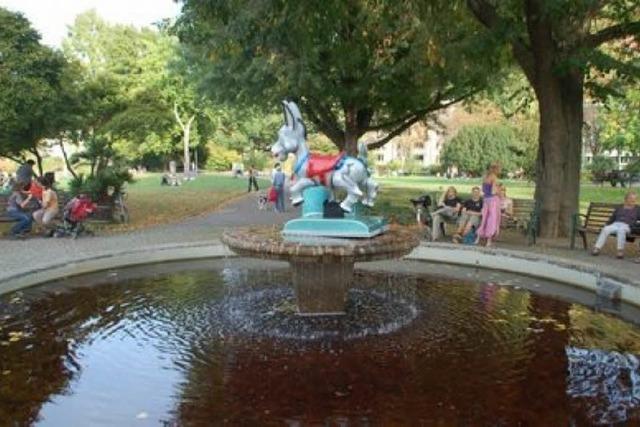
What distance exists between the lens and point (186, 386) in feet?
19.6

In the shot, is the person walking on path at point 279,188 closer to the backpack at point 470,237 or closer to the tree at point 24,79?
the tree at point 24,79

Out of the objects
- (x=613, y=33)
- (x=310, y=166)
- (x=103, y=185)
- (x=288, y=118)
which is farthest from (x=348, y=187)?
(x=103, y=185)

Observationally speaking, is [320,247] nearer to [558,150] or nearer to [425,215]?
[425,215]

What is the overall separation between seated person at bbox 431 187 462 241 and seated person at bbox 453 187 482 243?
399 millimetres

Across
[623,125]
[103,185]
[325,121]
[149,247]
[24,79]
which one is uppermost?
[623,125]

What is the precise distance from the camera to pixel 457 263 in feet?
40.1

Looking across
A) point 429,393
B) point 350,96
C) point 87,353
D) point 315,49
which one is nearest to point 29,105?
point 315,49

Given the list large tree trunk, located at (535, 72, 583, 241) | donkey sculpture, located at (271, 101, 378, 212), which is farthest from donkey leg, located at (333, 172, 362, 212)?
large tree trunk, located at (535, 72, 583, 241)

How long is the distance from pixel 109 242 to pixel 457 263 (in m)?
7.46

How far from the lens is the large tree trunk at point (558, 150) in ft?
50.0

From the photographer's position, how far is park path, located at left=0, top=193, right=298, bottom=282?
38.4 feet

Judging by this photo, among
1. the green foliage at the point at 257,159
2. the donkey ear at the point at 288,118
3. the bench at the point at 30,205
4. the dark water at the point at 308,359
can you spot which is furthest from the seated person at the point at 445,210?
the green foliage at the point at 257,159

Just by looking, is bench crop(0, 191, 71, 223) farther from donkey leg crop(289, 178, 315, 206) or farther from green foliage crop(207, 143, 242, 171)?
green foliage crop(207, 143, 242, 171)

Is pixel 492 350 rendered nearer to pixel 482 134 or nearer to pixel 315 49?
pixel 315 49
